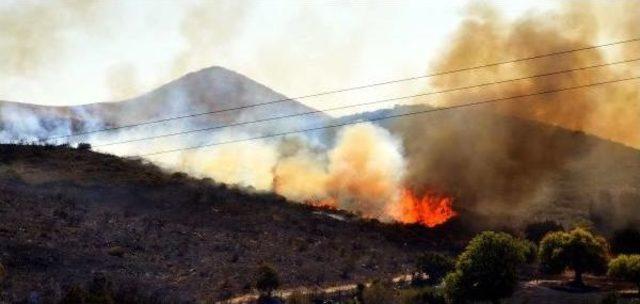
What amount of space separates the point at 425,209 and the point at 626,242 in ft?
80.9

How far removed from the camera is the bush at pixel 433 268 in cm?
5054

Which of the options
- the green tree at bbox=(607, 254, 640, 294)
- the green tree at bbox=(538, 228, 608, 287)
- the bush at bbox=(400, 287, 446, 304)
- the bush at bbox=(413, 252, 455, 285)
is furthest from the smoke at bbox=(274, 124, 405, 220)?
the bush at bbox=(400, 287, 446, 304)

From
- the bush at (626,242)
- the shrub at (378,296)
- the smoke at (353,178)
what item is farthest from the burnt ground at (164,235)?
the bush at (626,242)

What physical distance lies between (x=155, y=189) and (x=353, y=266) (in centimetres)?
2850

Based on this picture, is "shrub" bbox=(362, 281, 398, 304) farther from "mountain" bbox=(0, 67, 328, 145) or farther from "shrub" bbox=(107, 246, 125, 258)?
"mountain" bbox=(0, 67, 328, 145)

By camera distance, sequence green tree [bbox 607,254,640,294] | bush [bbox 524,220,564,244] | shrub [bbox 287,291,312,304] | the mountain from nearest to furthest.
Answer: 1. shrub [bbox 287,291,312,304]
2. green tree [bbox 607,254,640,294]
3. bush [bbox 524,220,564,244]
4. the mountain

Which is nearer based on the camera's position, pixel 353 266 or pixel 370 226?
pixel 353 266

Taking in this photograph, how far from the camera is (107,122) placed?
134750mm

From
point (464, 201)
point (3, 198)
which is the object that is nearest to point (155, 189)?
point (3, 198)

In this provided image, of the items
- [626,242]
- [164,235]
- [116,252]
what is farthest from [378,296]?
[626,242]

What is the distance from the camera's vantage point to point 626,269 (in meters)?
45.8

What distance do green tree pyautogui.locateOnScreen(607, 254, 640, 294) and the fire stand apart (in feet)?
102

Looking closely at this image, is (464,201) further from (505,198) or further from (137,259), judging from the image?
(137,259)

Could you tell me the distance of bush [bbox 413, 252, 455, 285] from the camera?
5054cm
